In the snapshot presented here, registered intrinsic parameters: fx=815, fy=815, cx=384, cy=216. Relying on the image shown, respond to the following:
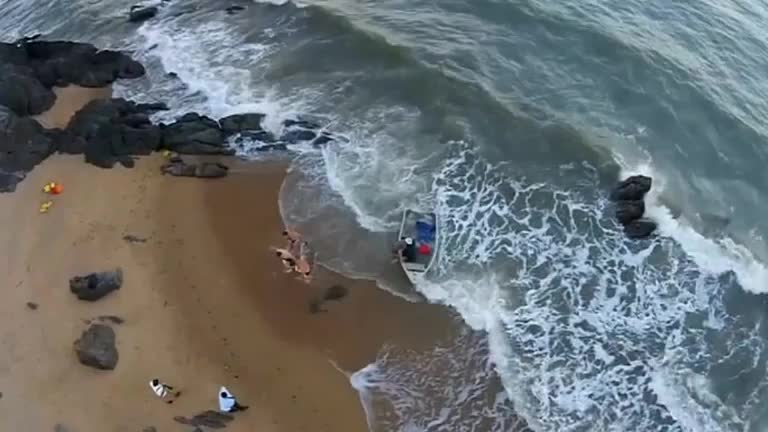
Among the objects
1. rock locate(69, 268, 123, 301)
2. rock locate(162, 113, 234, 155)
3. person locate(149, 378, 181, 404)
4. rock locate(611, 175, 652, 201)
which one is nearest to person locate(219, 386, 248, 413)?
person locate(149, 378, 181, 404)

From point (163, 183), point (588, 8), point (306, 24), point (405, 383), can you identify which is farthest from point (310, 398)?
point (588, 8)

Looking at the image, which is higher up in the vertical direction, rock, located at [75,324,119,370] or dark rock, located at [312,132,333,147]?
dark rock, located at [312,132,333,147]

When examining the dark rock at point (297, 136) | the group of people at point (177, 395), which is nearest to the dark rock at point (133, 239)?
the group of people at point (177, 395)

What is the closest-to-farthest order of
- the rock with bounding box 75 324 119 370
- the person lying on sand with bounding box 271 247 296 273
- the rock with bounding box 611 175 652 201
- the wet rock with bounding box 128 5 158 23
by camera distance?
1. the rock with bounding box 75 324 119 370
2. the person lying on sand with bounding box 271 247 296 273
3. the rock with bounding box 611 175 652 201
4. the wet rock with bounding box 128 5 158 23

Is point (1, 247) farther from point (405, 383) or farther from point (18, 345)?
point (405, 383)

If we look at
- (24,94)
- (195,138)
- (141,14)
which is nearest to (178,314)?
(195,138)

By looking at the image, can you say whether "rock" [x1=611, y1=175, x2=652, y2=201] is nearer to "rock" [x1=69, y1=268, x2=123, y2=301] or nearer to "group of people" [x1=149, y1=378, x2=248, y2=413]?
"group of people" [x1=149, y1=378, x2=248, y2=413]

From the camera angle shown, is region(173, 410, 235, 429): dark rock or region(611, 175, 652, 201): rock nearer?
region(173, 410, 235, 429): dark rock

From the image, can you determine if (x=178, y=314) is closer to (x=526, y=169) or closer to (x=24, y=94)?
(x=526, y=169)
